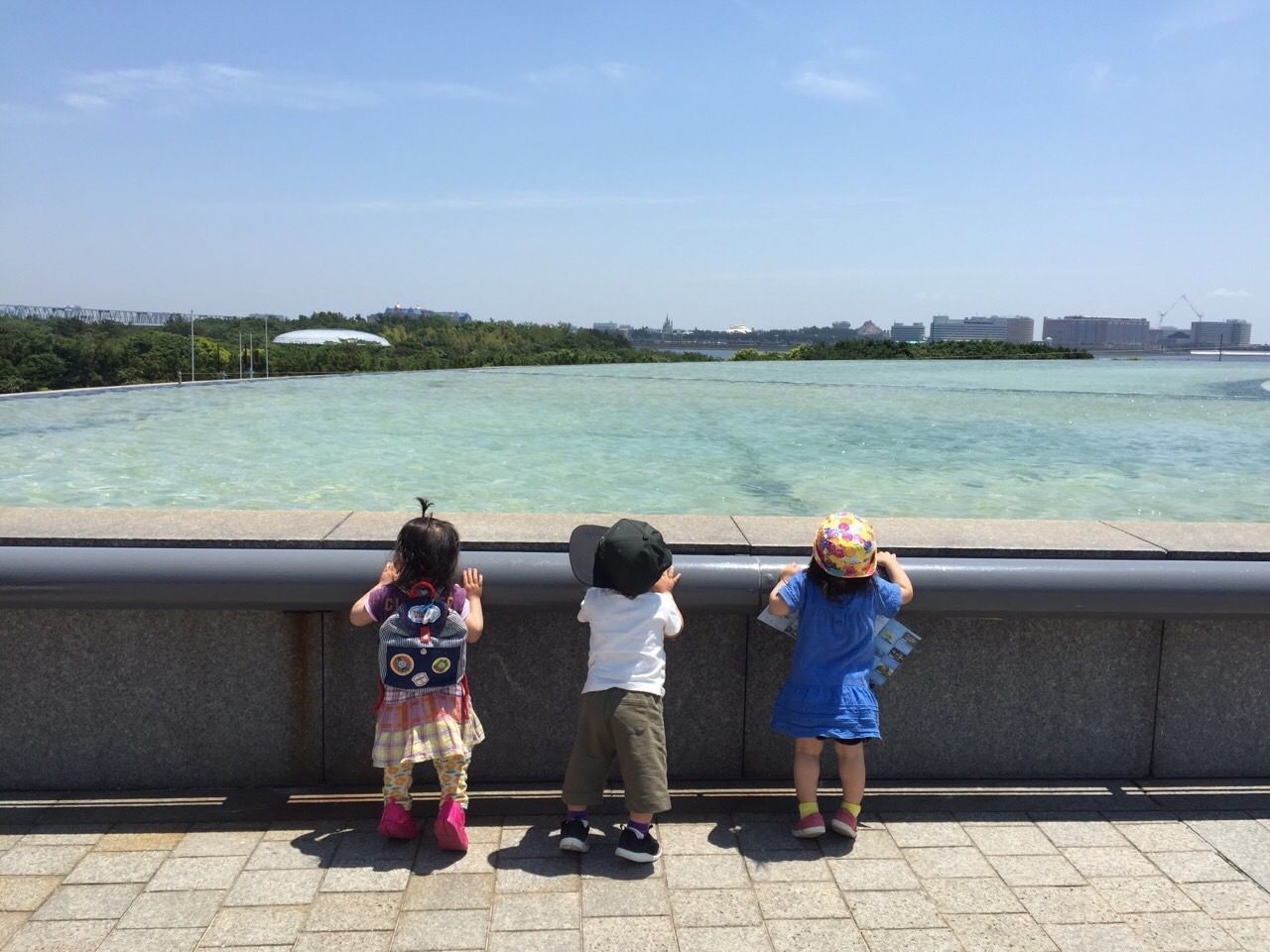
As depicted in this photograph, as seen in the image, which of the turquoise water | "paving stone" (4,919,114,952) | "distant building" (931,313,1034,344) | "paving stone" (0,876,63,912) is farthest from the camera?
"distant building" (931,313,1034,344)

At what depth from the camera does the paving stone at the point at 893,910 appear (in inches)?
112

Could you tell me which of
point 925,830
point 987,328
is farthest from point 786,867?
point 987,328

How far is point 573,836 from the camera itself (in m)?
3.23

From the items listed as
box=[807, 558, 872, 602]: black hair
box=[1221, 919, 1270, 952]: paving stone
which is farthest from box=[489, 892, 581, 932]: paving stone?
box=[1221, 919, 1270, 952]: paving stone

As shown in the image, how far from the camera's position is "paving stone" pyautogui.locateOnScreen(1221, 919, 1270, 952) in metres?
2.74

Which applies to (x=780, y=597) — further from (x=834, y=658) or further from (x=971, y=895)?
(x=971, y=895)

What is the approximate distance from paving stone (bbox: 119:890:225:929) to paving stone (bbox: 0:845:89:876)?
0.34 m

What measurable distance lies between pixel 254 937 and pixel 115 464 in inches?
181

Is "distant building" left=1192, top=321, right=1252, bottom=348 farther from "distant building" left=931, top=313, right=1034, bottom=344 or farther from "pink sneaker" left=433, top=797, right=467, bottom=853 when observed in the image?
"pink sneaker" left=433, top=797, right=467, bottom=853

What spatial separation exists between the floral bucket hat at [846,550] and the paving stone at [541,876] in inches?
37.2

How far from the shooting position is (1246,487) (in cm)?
641

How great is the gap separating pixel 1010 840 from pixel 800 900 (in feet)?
2.77

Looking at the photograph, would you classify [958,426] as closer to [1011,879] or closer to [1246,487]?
[1246,487]

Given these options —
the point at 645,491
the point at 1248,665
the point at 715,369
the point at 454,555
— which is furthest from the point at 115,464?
the point at 715,369
